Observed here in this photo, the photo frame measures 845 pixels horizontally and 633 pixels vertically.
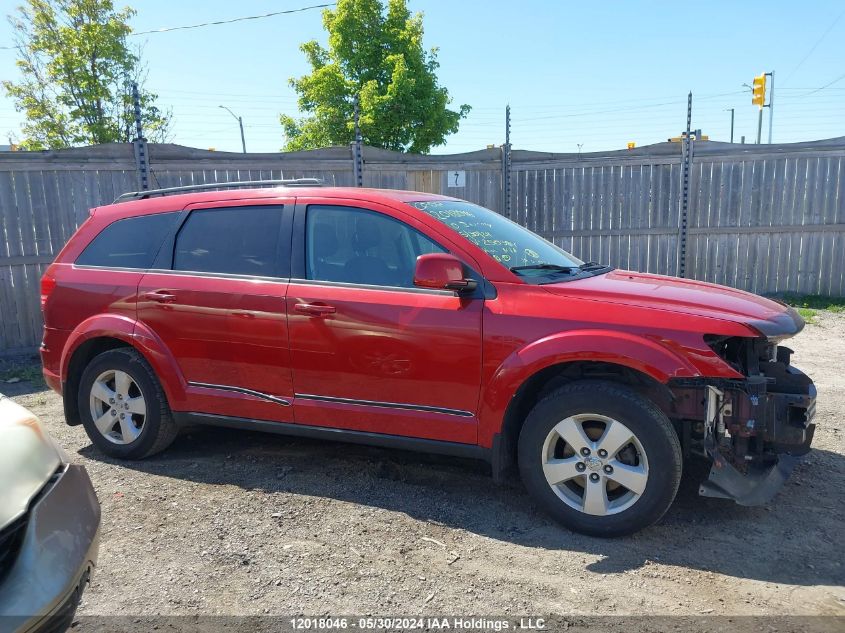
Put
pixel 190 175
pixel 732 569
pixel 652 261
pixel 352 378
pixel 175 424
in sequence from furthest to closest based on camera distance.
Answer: pixel 652 261
pixel 190 175
pixel 175 424
pixel 352 378
pixel 732 569

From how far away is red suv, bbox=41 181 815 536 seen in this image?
3209 millimetres

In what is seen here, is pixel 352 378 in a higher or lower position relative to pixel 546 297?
lower

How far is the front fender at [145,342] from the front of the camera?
14.1 ft

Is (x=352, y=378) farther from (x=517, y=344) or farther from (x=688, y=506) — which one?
(x=688, y=506)

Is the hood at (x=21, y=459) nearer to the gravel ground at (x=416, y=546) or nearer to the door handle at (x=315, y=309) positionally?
the gravel ground at (x=416, y=546)

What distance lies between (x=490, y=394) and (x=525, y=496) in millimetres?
832

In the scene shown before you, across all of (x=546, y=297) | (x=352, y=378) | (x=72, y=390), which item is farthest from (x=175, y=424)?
(x=546, y=297)

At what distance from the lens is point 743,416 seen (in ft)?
10.3

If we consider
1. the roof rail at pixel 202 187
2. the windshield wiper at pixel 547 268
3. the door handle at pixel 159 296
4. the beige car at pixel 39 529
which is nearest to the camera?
the beige car at pixel 39 529

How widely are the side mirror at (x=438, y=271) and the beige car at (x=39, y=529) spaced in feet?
6.04

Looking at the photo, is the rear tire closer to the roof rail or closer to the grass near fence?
the roof rail

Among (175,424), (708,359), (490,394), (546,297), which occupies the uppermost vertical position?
(546,297)

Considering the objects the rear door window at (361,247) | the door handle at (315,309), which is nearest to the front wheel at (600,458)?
the rear door window at (361,247)

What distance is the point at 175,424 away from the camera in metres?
4.47
